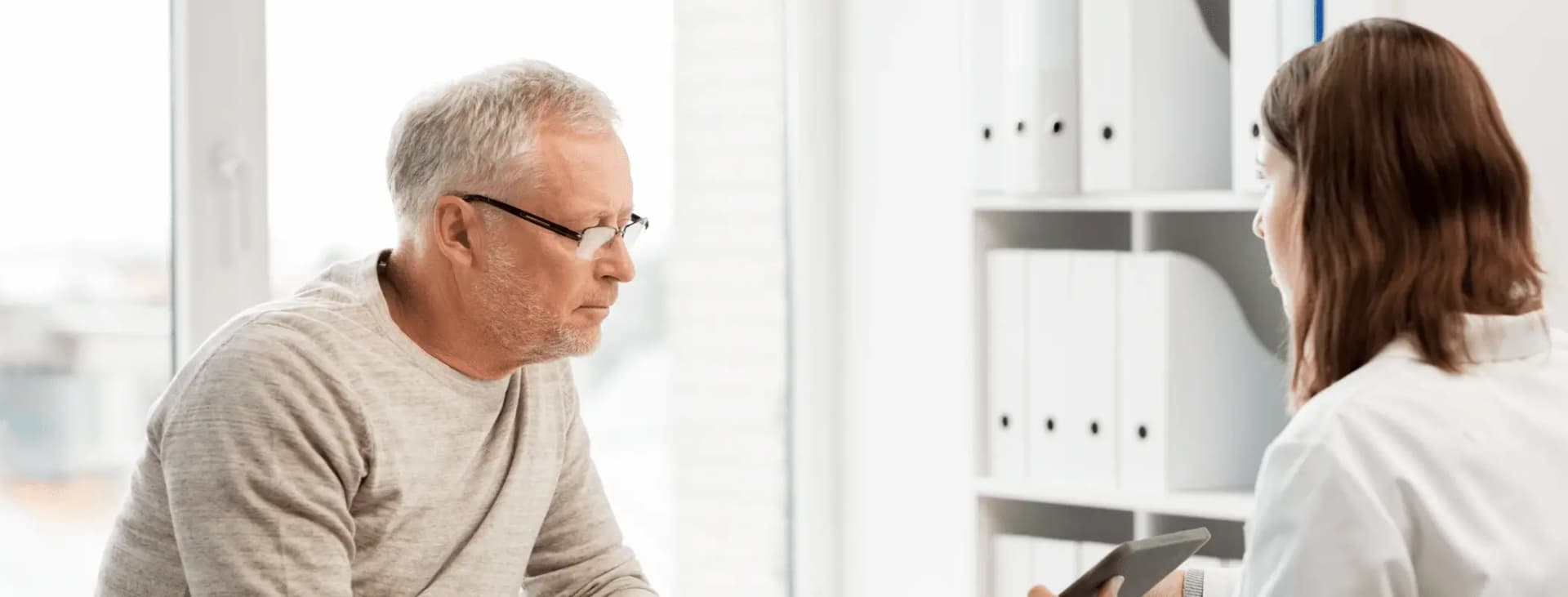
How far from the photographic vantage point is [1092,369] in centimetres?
215

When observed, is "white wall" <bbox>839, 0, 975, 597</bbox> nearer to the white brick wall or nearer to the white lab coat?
the white brick wall

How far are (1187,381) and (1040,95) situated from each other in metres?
0.44

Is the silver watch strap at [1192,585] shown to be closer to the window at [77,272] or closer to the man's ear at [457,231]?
the man's ear at [457,231]

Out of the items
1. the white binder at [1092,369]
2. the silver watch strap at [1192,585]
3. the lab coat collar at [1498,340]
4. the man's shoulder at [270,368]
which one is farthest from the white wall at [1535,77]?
the man's shoulder at [270,368]

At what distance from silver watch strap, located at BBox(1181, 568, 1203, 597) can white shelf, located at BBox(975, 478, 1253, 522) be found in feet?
1.04

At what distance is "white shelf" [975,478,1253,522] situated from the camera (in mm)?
2078

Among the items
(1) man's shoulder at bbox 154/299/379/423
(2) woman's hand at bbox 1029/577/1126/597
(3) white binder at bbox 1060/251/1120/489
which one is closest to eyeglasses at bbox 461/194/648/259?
(1) man's shoulder at bbox 154/299/379/423

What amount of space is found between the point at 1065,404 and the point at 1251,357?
0.27 metres

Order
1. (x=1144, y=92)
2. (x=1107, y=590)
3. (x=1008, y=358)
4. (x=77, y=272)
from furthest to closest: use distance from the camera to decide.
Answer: (x=1008, y=358)
(x=1144, y=92)
(x=77, y=272)
(x=1107, y=590)

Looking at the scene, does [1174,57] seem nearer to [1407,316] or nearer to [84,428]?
[1407,316]

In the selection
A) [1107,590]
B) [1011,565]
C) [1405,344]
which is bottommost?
[1011,565]

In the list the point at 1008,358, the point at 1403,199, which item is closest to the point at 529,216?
the point at 1403,199

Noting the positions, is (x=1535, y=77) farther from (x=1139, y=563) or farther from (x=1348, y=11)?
Result: (x=1139, y=563)

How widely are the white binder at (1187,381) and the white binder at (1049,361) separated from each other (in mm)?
80
